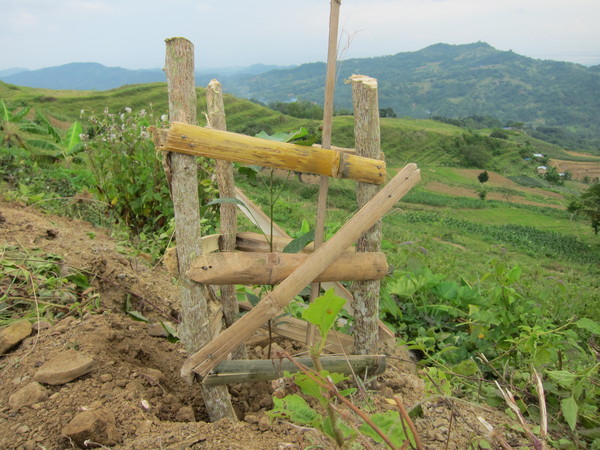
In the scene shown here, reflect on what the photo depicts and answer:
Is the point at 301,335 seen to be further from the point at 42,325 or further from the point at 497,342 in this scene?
the point at 497,342

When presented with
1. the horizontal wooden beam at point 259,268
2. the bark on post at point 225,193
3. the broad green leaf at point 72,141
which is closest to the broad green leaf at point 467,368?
the horizontal wooden beam at point 259,268

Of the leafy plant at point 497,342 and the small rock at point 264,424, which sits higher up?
the small rock at point 264,424

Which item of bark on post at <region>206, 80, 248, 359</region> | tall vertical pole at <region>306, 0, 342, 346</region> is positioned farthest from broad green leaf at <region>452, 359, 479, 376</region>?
bark on post at <region>206, 80, 248, 359</region>

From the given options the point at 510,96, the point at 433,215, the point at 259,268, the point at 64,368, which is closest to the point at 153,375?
the point at 64,368

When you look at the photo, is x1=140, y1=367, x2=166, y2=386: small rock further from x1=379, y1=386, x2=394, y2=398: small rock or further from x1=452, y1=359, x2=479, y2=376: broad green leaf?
x1=452, y1=359, x2=479, y2=376: broad green leaf

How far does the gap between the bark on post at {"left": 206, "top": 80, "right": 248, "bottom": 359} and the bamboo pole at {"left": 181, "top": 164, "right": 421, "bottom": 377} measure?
0.40 meters

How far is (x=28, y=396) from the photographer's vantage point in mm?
1950

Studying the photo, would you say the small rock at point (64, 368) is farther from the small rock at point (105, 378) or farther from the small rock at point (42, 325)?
the small rock at point (42, 325)

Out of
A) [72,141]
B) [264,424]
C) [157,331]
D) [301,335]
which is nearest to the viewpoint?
[264,424]

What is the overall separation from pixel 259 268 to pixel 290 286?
18cm

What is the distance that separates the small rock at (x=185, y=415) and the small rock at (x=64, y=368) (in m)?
0.50

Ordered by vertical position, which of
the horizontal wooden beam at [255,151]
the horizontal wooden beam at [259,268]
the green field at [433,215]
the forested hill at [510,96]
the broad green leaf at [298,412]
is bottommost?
the green field at [433,215]

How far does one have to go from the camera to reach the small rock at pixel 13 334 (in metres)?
2.37

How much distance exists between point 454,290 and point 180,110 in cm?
292
